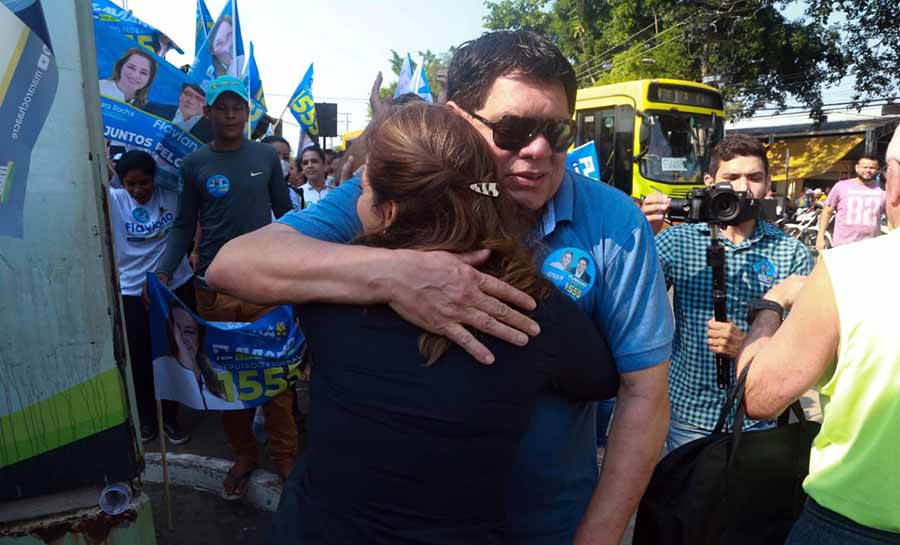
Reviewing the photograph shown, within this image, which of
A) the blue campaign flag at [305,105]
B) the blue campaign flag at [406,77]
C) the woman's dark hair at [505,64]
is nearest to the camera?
the woman's dark hair at [505,64]

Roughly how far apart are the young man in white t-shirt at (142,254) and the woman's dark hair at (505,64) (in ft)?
9.93

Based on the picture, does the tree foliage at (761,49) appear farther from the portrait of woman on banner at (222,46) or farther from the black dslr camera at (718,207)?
the black dslr camera at (718,207)

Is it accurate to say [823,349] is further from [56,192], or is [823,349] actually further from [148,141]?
[148,141]

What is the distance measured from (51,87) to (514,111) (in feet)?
4.07

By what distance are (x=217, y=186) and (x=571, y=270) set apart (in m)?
2.92

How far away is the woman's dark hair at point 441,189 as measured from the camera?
112 centimetres

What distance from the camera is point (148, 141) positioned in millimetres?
4105

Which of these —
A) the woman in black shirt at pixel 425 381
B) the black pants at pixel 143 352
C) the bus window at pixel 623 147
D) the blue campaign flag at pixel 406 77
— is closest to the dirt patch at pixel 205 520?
the black pants at pixel 143 352

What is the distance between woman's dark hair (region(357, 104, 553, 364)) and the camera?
1.12 metres

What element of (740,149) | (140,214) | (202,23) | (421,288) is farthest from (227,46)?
(421,288)

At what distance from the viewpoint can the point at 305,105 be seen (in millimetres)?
9133

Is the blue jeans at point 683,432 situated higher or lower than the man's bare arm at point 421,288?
lower

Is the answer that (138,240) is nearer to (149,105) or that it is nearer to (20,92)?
(149,105)

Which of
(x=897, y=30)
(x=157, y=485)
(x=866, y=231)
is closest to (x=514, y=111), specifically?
(x=157, y=485)
